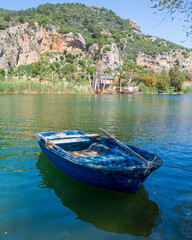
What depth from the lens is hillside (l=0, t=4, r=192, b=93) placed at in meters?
101

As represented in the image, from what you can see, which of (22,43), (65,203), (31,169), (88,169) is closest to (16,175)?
(31,169)

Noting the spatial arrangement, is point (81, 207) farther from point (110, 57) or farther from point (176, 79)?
point (110, 57)

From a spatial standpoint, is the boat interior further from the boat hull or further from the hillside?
the hillside

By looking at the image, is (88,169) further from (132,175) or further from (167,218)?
(167,218)

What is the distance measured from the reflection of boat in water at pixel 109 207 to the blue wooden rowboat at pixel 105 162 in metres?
0.39

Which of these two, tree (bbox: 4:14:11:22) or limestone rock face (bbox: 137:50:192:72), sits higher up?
tree (bbox: 4:14:11:22)

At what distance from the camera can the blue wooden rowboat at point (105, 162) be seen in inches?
199

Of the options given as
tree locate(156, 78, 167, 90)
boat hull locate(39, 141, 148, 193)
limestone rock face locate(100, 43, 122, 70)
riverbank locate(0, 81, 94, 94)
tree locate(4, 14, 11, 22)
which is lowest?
boat hull locate(39, 141, 148, 193)

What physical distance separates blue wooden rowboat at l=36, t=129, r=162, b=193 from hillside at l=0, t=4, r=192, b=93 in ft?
279

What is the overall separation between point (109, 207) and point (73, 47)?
452 feet

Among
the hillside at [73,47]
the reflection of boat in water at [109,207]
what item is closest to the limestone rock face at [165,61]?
the hillside at [73,47]

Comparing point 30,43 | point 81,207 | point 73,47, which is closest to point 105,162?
point 81,207

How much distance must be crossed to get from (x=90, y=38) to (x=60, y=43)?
26.3m

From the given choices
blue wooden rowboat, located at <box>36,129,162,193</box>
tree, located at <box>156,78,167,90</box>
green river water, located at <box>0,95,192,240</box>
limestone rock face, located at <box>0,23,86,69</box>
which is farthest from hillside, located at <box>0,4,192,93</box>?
green river water, located at <box>0,95,192,240</box>
